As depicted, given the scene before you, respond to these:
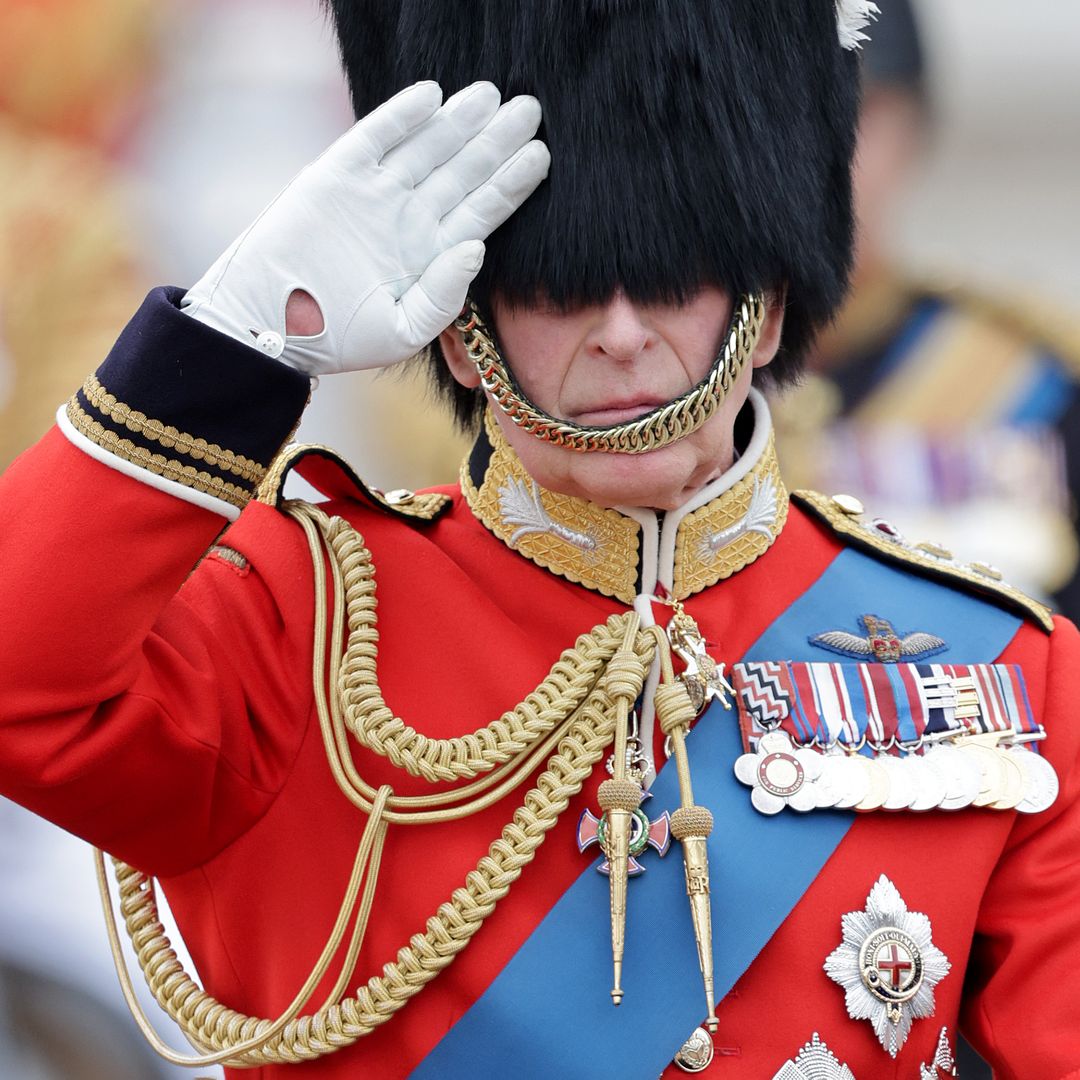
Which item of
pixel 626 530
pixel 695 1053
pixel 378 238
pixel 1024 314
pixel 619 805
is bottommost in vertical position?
pixel 1024 314

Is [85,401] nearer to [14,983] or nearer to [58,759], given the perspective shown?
[58,759]

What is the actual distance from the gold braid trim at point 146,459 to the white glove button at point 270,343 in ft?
0.40

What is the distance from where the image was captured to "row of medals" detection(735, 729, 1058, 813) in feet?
5.46

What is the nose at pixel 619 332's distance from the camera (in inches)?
62.3

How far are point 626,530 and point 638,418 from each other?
0.66 ft

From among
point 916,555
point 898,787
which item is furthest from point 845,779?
point 916,555

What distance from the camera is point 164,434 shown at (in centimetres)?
138

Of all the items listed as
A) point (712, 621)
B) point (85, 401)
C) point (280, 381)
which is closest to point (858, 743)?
point (712, 621)

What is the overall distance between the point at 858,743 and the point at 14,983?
6.72 feet

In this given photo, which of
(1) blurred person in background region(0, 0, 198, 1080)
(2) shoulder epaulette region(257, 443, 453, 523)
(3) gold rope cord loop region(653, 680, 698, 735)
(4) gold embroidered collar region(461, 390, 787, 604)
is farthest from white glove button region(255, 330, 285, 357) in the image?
(1) blurred person in background region(0, 0, 198, 1080)

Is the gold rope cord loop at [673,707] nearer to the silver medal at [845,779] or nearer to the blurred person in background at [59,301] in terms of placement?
the silver medal at [845,779]

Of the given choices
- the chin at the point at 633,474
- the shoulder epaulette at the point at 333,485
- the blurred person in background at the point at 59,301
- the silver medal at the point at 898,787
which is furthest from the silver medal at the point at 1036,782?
the blurred person in background at the point at 59,301

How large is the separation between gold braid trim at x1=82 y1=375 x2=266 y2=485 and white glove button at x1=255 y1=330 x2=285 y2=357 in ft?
0.32

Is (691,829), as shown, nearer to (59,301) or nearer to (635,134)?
(635,134)
